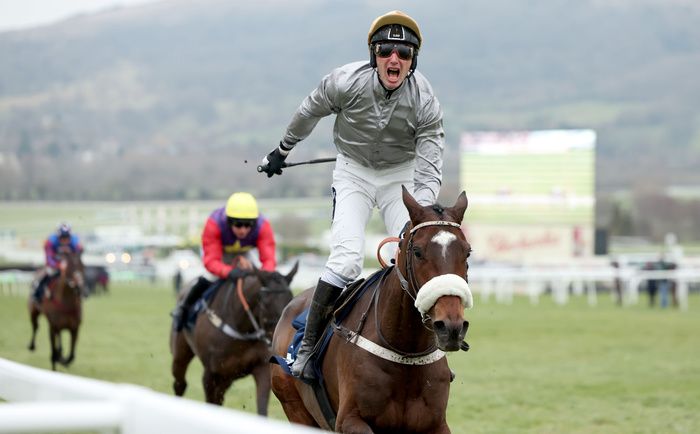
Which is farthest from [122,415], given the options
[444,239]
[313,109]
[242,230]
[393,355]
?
[242,230]

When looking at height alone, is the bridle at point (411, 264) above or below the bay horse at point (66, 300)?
above

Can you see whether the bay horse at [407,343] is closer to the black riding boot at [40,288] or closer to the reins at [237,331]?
the reins at [237,331]

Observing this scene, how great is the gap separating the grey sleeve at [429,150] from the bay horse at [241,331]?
11.7 feet

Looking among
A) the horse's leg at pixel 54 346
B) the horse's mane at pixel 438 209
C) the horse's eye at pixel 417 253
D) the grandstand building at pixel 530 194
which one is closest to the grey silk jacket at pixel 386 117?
the horse's mane at pixel 438 209

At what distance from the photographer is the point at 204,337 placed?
32.8 feet

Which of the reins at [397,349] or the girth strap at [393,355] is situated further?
the girth strap at [393,355]

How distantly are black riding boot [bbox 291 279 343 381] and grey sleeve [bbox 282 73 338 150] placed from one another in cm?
90

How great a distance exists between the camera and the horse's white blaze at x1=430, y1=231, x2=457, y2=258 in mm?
5102

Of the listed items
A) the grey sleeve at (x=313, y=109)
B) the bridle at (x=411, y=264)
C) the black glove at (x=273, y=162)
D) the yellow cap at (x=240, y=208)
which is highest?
the grey sleeve at (x=313, y=109)

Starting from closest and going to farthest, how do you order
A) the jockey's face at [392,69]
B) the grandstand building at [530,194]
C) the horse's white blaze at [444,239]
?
the horse's white blaze at [444,239], the jockey's face at [392,69], the grandstand building at [530,194]

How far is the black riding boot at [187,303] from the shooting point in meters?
10.4

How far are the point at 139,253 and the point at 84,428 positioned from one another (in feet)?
232

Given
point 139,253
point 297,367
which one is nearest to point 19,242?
point 139,253

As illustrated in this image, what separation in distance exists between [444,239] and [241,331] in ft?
16.2
